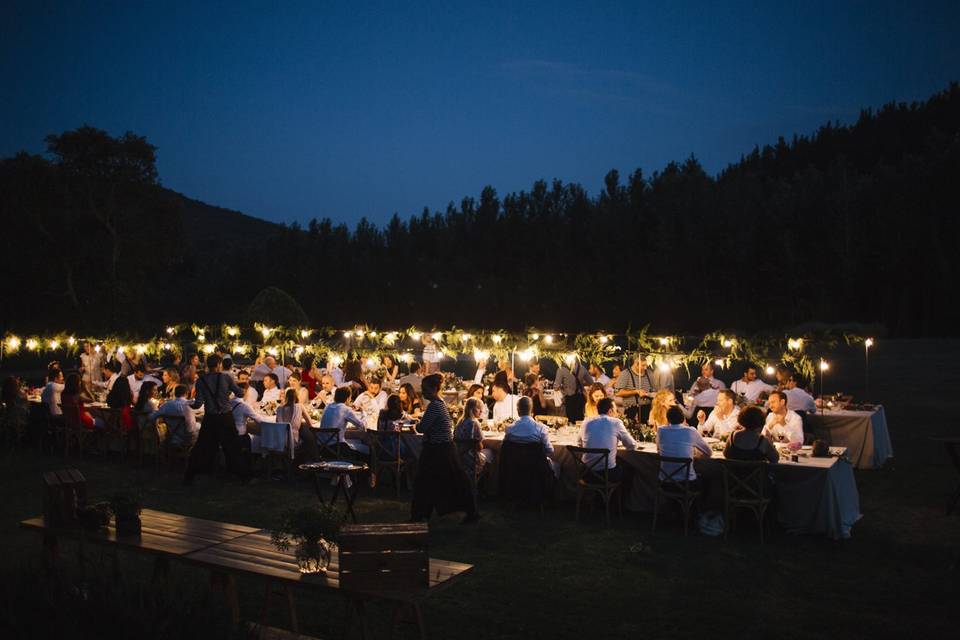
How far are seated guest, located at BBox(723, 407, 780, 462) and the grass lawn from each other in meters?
0.78

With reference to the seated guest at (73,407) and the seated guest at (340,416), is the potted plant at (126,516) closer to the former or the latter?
the seated guest at (340,416)

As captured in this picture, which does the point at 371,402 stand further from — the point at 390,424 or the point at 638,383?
the point at 638,383

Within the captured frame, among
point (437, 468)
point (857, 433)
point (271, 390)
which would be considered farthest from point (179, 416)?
point (857, 433)

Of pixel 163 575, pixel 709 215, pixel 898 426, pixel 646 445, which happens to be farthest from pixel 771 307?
pixel 163 575

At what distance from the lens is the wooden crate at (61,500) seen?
5445mm

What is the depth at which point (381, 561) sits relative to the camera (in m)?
4.27

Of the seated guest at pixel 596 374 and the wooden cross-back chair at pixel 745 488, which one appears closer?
the wooden cross-back chair at pixel 745 488

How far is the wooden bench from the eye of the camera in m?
4.26

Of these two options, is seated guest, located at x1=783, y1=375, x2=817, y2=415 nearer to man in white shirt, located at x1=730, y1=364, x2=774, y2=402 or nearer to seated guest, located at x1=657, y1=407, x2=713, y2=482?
man in white shirt, located at x1=730, y1=364, x2=774, y2=402

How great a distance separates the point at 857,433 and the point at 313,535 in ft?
30.5

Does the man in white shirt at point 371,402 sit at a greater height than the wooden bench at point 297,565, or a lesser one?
greater

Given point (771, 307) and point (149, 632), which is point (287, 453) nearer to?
point (149, 632)

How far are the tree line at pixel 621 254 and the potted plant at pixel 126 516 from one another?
86.1 ft

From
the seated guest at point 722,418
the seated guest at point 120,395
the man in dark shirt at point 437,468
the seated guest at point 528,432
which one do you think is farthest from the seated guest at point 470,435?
the seated guest at point 120,395
